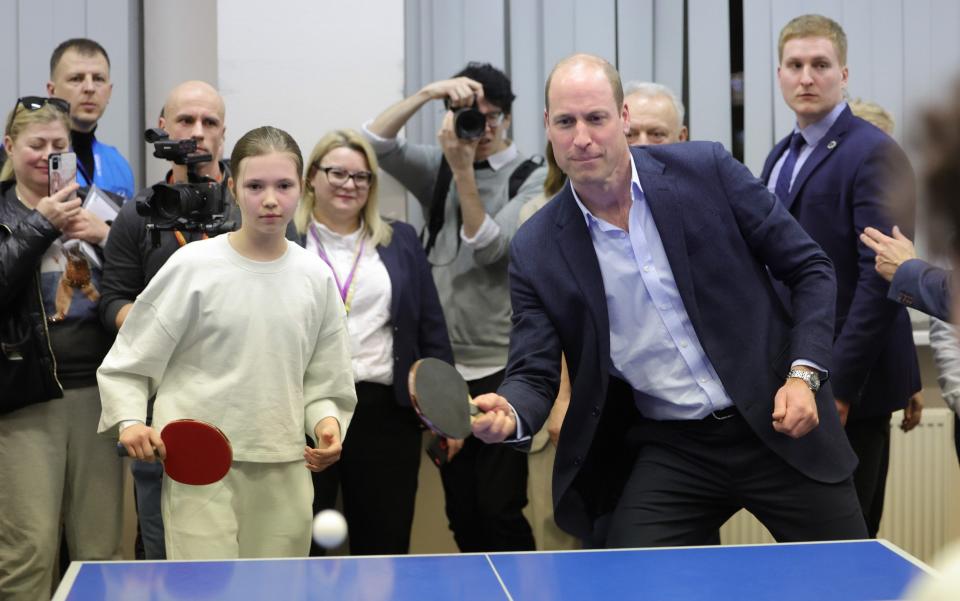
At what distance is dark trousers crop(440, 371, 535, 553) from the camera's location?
4379 mm

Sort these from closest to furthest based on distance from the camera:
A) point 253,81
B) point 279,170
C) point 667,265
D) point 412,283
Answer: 1. point 667,265
2. point 279,170
3. point 412,283
4. point 253,81

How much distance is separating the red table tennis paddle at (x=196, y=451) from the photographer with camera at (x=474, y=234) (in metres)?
1.51

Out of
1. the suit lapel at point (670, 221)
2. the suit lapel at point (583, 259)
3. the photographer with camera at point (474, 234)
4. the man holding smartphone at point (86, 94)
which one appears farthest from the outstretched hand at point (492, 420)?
the man holding smartphone at point (86, 94)

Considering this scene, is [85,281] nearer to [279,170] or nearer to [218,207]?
[218,207]

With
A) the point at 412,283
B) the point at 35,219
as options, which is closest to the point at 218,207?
the point at 35,219

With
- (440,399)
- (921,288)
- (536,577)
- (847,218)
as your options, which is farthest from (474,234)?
(536,577)

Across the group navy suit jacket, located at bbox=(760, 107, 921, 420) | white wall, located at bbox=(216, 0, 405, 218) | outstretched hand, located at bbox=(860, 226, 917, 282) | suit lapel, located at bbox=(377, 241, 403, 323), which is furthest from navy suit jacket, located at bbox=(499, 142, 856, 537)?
white wall, located at bbox=(216, 0, 405, 218)

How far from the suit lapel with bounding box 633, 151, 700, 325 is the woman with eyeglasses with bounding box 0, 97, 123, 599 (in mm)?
1777

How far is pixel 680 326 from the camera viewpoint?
3055 millimetres

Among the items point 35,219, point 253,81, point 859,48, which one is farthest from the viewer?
point 859,48

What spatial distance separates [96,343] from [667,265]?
6.21ft

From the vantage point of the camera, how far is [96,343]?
3814mm

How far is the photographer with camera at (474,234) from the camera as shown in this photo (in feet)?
14.2

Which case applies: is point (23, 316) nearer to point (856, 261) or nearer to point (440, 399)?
point (440, 399)
